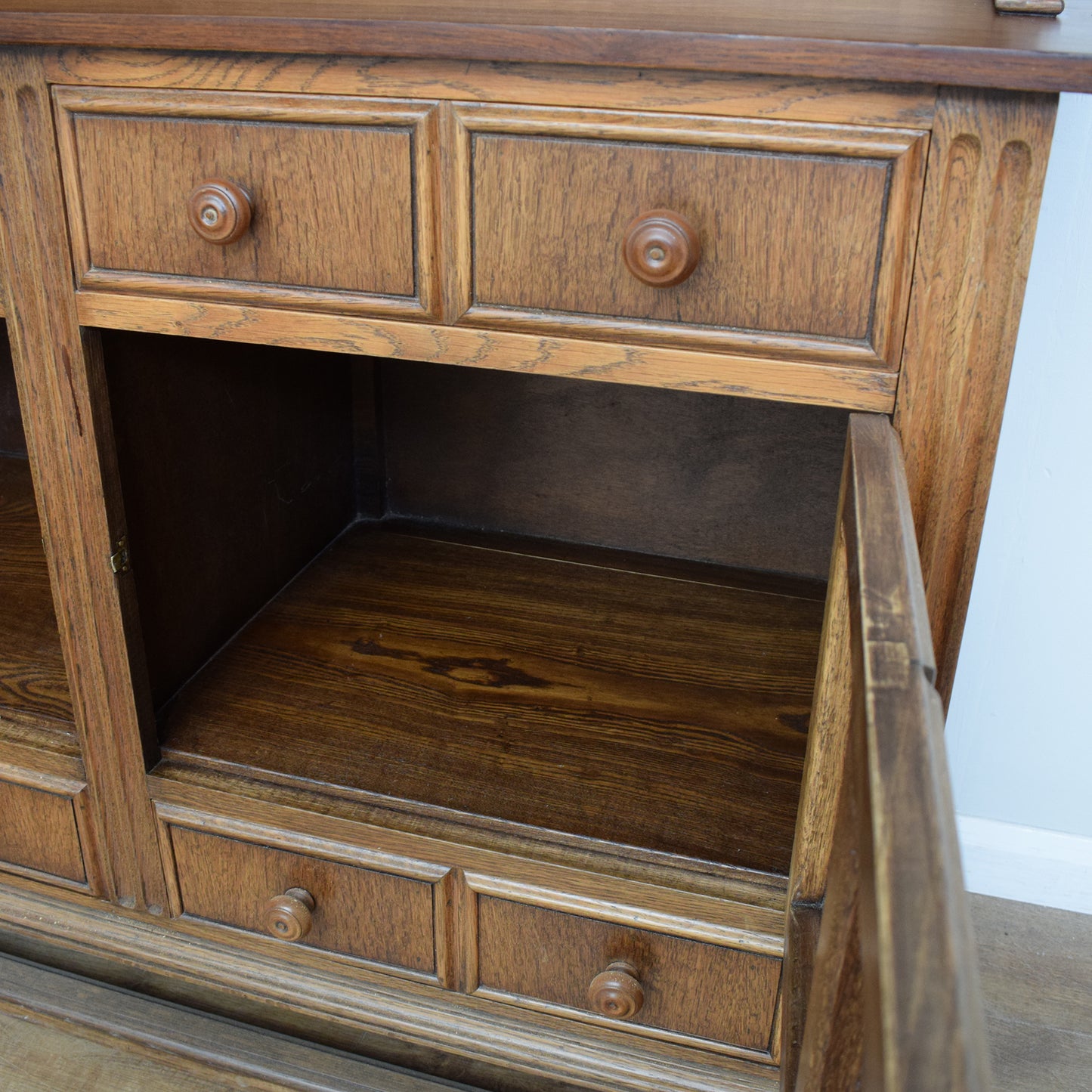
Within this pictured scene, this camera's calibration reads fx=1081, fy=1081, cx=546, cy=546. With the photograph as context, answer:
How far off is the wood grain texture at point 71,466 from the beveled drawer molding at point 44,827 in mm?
25

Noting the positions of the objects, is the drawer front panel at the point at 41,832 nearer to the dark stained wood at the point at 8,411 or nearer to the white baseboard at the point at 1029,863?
the dark stained wood at the point at 8,411

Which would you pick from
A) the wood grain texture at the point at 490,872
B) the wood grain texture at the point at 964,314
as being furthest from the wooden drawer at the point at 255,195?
the wood grain texture at the point at 490,872

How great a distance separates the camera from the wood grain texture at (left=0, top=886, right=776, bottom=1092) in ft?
2.75

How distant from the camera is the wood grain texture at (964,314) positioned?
1.81 ft

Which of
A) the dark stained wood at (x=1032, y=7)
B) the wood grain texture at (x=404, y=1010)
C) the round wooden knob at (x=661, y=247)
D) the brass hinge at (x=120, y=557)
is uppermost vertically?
the dark stained wood at (x=1032, y=7)

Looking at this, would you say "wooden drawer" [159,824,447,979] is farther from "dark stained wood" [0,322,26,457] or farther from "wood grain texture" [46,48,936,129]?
"dark stained wood" [0,322,26,457]

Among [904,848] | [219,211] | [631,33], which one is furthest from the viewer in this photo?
[219,211]

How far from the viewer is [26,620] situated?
3.55 feet

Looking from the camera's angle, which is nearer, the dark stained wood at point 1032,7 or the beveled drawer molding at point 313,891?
the dark stained wood at point 1032,7

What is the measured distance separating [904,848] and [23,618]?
99cm

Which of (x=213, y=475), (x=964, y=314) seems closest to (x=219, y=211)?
(x=213, y=475)

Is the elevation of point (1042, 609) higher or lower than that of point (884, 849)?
lower

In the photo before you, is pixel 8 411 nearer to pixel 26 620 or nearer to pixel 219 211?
pixel 26 620

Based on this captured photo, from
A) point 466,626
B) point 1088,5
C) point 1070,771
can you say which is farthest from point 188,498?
point 1070,771
